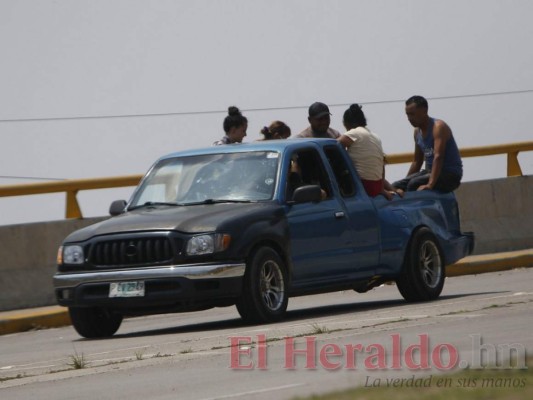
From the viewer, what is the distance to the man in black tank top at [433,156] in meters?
16.2

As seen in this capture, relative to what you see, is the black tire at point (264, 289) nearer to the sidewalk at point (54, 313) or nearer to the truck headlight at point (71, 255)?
the truck headlight at point (71, 255)

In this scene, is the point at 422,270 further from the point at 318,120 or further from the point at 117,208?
the point at 117,208

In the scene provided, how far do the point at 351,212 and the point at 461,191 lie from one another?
607 cm

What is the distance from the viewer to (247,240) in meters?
13.4

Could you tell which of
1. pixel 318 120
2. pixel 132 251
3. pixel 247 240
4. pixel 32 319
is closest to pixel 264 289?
pixel 247 240

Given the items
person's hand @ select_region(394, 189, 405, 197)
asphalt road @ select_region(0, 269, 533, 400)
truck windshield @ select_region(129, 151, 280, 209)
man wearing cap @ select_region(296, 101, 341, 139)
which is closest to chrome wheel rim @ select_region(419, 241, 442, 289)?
asphalt road @ select_region(0, 269, 533, 400)

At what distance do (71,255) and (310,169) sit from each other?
241 centimetres

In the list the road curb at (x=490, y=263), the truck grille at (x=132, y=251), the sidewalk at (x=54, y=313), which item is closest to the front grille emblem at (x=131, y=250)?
the truck grille at (x=132, y=251)

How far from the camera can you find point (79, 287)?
13.6 metres

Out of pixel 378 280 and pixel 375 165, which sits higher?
pixel 375 165

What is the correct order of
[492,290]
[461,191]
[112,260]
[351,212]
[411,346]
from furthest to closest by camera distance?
[461,191], [492,290], [351,212], [112,260], [411,346]

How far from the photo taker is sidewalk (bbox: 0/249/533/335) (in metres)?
15.6

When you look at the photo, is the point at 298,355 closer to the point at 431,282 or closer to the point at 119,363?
the point at 119,363

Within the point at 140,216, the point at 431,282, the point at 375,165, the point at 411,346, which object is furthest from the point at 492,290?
the point at 411,346
